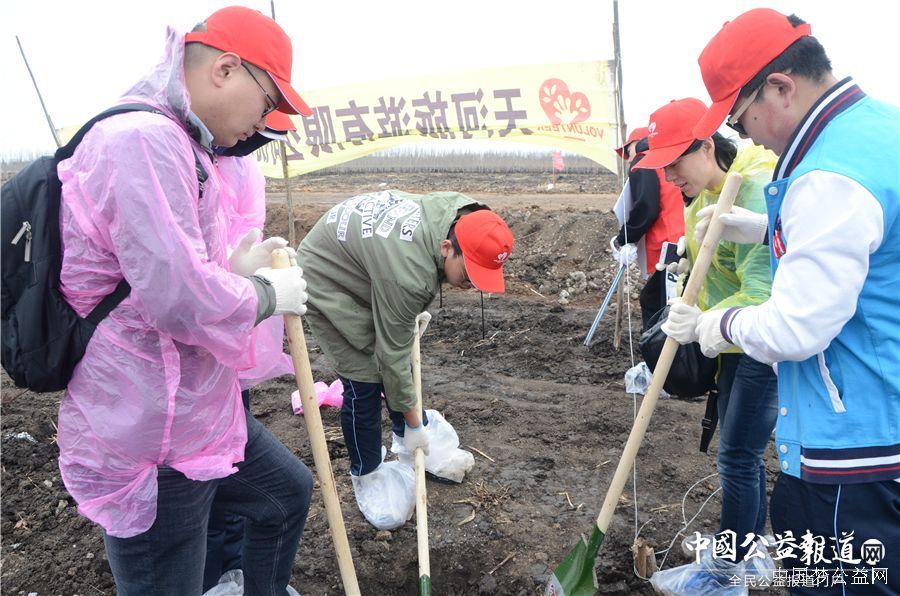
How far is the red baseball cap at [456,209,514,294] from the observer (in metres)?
2.61

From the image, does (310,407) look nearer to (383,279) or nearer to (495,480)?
(383,279)

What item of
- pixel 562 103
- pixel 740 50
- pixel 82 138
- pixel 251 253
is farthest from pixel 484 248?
pixel 562 103

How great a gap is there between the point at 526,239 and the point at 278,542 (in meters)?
8.07

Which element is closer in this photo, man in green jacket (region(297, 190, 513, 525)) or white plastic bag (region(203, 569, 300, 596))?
white plastic bag (region(203, 569, 300, 596))

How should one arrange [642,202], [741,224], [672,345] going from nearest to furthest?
1. [741,224]
2. [672,345]
3. [642,202]

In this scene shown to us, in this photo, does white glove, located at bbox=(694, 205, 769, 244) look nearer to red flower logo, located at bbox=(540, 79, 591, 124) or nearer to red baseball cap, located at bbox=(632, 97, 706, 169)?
red baseball cap, located at bbox=(632, 97, 706, 169)

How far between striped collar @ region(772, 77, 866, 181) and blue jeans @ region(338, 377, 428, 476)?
2212 millimetres

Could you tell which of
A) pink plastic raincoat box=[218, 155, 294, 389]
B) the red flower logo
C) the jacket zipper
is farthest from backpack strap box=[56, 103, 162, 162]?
the red flower logo

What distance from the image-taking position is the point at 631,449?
252 cm

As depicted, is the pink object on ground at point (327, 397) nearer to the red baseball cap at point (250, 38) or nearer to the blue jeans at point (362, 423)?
the blue jeans at point (362, 423)

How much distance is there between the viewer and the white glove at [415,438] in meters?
3.19

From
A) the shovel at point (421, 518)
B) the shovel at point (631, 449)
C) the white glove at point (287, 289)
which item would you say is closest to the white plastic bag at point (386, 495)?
the shovel at point (421, 518)

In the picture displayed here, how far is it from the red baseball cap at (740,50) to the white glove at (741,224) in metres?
0.54

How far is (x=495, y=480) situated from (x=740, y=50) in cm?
273
